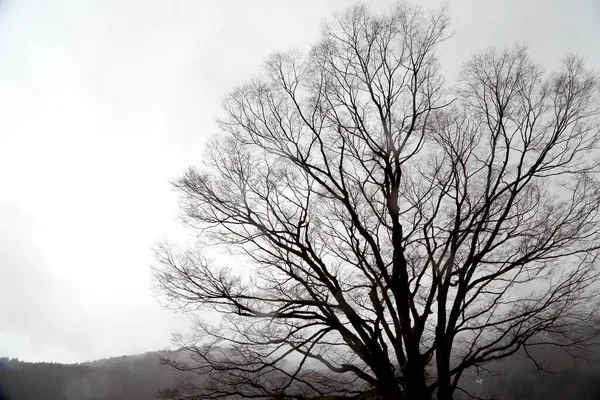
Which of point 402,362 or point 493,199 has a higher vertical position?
point 493,199

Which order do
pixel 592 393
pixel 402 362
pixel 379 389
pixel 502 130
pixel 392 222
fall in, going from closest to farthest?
pixel 379 389
pixel 402 362
pixel 392 222
pixel 502 130
pixel 592 393

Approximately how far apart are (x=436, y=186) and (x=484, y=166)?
1.43 meters

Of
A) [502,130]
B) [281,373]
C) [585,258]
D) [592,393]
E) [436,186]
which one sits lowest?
[592,393]

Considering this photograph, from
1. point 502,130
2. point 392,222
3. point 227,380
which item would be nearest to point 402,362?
point 392,222

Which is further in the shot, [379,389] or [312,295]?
[312,295]

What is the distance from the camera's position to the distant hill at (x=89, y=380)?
3057 centimetres

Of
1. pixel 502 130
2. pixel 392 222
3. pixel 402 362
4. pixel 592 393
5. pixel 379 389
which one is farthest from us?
pixel 592 393

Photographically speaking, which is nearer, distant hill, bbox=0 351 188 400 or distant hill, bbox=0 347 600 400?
distant hill, bbox=0 347 600 400

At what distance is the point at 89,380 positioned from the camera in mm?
42562

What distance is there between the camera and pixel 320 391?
7.03 metres

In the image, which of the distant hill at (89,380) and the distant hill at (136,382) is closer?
the distant hill at (136,382)

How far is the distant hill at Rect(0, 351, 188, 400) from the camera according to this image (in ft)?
100

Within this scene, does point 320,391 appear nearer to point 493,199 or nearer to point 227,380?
point 227,380

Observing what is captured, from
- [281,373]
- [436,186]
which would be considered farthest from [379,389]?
[436,186]
